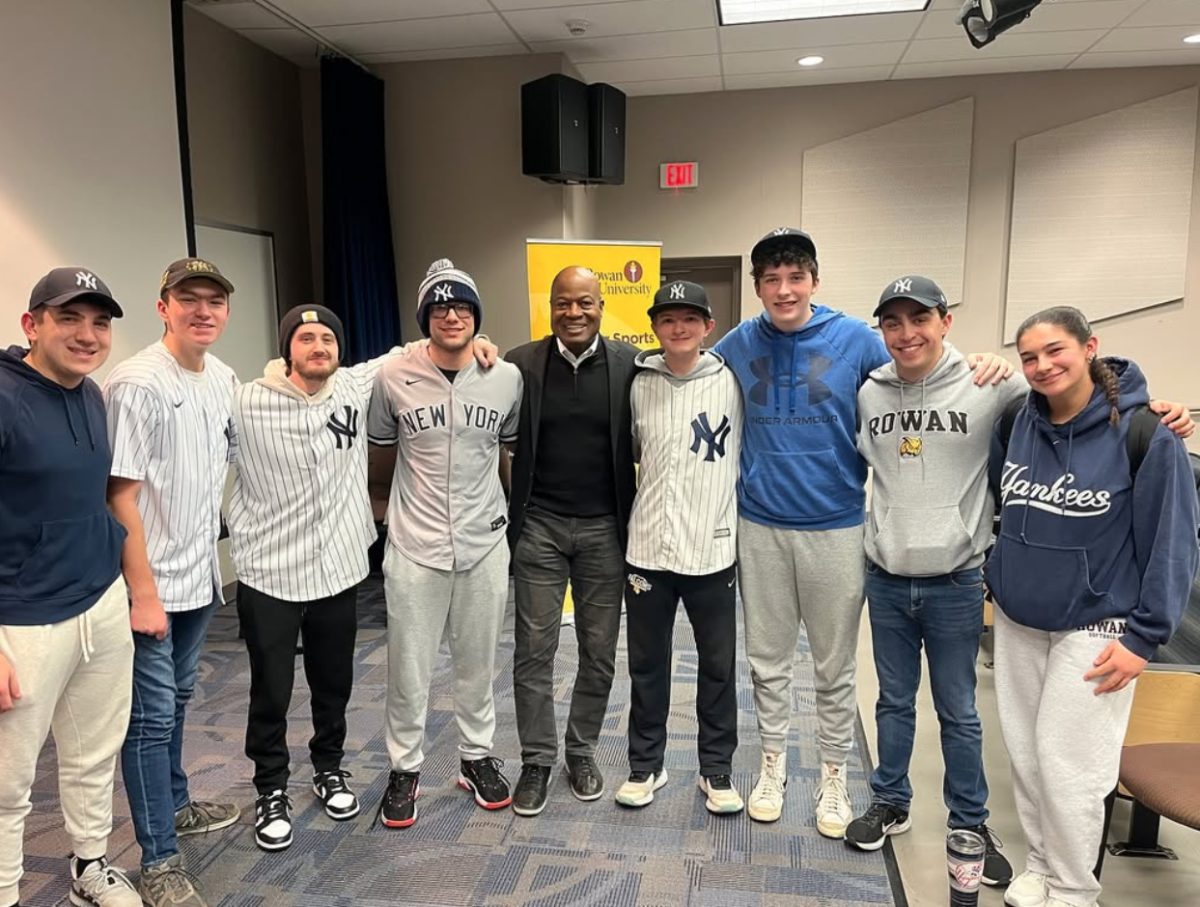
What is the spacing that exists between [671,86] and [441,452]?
451 cm

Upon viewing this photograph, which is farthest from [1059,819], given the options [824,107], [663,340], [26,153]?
[824,107]

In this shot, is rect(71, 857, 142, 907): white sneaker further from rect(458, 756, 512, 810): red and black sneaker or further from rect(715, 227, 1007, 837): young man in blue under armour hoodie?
rect(715, 227, 1007, 837): young man in blue under armour hoodie

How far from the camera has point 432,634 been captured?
7.92ft

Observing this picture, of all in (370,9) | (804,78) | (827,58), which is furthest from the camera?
(804,78)

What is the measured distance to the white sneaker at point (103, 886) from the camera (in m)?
2.02

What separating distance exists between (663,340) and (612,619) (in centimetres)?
88

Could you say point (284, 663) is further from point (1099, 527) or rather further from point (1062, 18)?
point (1062, 18)

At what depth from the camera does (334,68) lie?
4.96 meters

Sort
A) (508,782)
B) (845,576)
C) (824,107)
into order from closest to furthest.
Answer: (845,576) < (508,782) < (824,107)

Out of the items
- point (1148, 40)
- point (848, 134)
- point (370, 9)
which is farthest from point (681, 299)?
point (1148, 40)

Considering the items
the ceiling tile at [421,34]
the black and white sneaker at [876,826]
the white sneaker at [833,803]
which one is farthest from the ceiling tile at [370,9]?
the black and white sneaker at [876,826]

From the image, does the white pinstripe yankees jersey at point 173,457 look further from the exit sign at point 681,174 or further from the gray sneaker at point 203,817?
the exit sign at point 681,174

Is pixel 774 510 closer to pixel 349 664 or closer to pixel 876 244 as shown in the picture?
pixel 349 664

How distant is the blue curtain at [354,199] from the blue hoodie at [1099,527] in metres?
4.25
